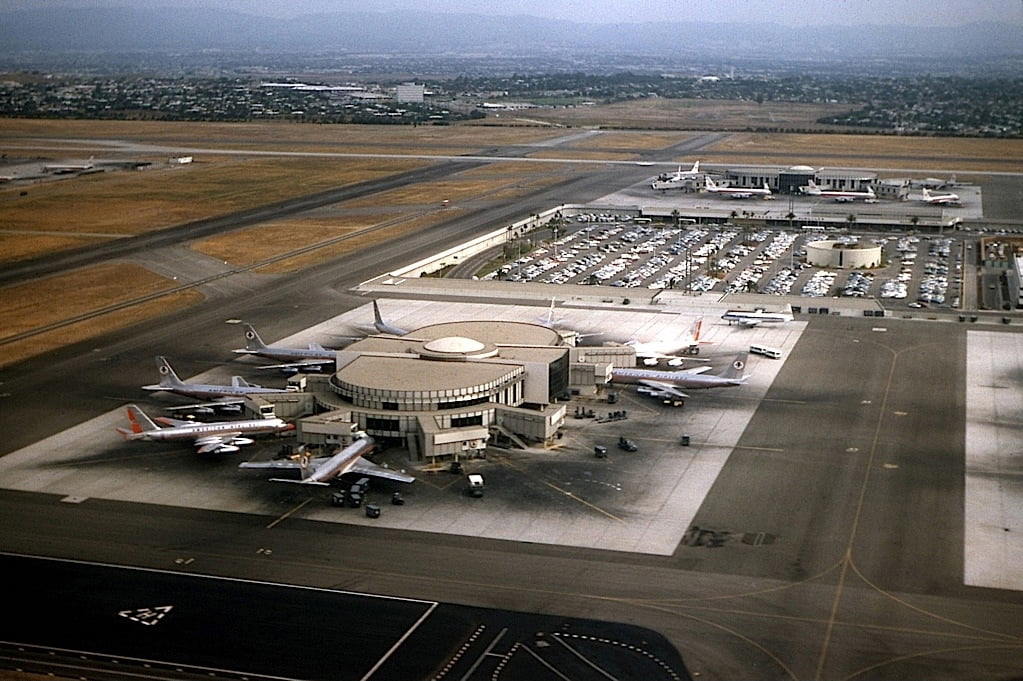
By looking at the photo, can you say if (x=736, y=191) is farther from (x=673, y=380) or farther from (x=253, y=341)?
(x=253, y=341)

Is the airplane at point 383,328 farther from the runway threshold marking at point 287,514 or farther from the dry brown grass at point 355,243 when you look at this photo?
the runway threshold marking at point 287,514

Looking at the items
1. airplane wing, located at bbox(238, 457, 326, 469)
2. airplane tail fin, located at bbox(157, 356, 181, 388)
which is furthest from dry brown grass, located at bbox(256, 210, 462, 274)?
airplane wing, located at bbox(238, 457, 326, 469)

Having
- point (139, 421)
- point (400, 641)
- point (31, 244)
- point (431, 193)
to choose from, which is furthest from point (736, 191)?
point (400, 641)

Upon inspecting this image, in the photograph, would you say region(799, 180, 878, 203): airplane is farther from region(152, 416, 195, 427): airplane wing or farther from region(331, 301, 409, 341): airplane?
region(152, 416, 195, 427): airplane wing

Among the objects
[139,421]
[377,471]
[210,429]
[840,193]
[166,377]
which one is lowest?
[840,193]

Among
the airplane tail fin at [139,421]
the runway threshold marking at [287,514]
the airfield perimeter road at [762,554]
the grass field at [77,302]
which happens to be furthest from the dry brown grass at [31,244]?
the runway threshold marking at [287,514]
